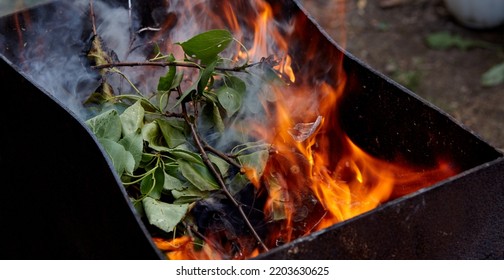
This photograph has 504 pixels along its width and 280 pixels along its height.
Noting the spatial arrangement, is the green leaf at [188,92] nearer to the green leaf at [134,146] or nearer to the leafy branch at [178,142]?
the leafy branch at [178,142]

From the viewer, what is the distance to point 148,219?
2227 millimetres

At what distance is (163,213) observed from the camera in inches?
88.0

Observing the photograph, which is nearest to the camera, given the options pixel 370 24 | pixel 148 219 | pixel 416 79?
pixel 148 219

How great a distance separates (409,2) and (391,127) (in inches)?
142

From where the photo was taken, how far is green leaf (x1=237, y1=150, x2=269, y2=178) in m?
2.42

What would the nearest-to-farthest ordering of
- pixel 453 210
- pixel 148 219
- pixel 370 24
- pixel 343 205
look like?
1. pixel 453 210
2. pixel 148 219
3. pixel 343 205
4. pixel 370 24

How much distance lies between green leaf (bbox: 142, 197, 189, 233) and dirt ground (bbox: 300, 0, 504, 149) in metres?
2.61

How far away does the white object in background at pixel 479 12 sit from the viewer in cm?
528

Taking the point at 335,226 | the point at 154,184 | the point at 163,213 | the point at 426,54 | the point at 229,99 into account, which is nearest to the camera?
the point at 335,226

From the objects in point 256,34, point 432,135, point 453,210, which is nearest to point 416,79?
point 256,34

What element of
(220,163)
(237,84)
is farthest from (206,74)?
(220,163)

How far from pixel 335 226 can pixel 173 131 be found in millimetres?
851

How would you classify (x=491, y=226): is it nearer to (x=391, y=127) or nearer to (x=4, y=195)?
(x=391, y=127)

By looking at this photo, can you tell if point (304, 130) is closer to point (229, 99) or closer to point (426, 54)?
point (229, 99)
